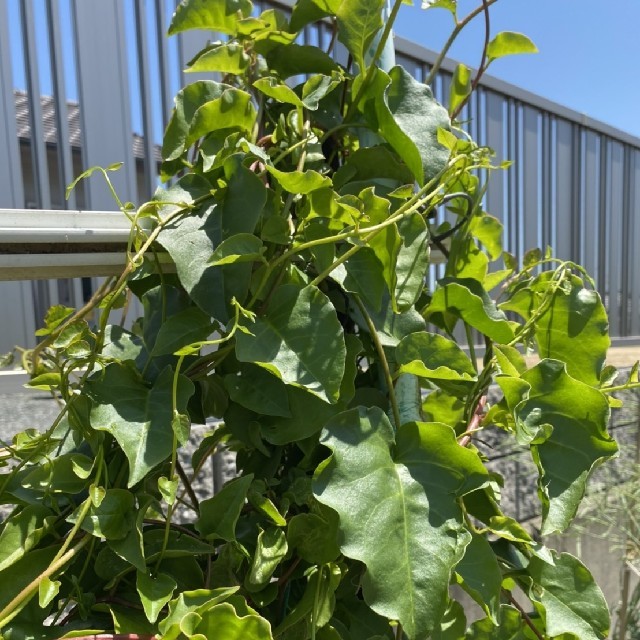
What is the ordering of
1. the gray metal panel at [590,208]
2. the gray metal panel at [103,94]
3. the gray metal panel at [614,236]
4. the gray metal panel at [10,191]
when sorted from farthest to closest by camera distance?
the gray metal panel at [614,236] → the gray metal panel at [590,208] → the gray metal panel at [103,94] → the gray metal panel at [10,191]

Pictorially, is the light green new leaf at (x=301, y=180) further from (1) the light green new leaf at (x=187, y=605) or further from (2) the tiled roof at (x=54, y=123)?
(2) the tiled roof at (x=54, y=123)

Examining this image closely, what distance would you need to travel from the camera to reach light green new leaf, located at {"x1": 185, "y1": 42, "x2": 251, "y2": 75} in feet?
1.84

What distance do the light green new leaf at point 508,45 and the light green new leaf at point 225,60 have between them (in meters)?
0.26

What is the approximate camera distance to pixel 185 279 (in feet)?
1.59

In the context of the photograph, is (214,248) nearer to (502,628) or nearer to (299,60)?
(299,60)

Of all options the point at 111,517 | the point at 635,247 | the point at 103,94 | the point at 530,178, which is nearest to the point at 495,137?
the point at 530,178

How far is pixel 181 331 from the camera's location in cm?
49

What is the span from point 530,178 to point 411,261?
2321 millimetres

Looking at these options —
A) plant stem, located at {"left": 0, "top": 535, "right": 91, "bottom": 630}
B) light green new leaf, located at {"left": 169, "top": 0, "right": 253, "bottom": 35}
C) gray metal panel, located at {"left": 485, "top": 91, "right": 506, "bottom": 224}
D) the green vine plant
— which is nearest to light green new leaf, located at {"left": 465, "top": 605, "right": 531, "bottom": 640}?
the green vine plant

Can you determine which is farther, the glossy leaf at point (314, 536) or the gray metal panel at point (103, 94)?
the gray metal panel at point (103, 94)

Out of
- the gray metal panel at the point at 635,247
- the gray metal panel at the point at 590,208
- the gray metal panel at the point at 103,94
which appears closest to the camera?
the gray metal panel at the point at 103,94

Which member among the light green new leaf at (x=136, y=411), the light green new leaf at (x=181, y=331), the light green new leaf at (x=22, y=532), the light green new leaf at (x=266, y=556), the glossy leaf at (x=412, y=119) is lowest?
the light green new leaf at (x=266, y=556)

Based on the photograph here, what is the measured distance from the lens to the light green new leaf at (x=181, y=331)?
1.61 feet

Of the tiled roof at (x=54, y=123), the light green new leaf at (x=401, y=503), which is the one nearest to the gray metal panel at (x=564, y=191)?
the tiled roof at (x=54, y=123)
